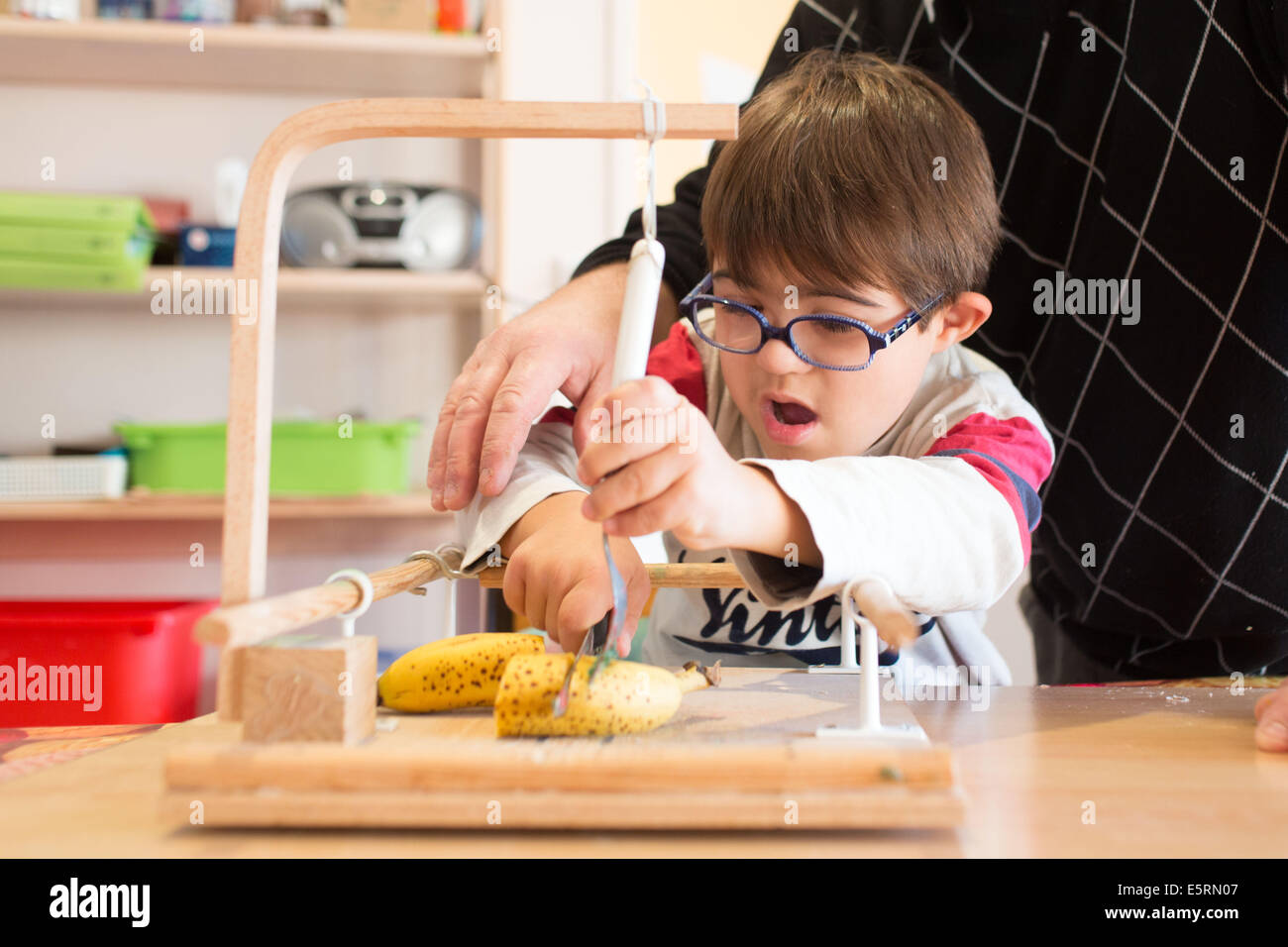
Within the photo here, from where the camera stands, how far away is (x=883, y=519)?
676mm

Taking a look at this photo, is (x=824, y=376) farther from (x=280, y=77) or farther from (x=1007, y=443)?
(x=280, y=77)

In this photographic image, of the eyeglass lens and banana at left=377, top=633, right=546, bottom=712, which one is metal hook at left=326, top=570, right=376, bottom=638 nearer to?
banana at left=377, top=633, right=546, bottom=712

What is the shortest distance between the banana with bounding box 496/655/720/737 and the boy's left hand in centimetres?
10

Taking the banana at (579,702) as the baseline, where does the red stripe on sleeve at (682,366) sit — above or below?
above

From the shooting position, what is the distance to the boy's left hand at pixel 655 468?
21.8 inches

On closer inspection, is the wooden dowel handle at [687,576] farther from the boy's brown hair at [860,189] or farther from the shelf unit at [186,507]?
the shelf unit at [186,507]

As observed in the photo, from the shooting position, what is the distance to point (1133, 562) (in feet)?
3.85

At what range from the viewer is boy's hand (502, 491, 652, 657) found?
0.74 meters

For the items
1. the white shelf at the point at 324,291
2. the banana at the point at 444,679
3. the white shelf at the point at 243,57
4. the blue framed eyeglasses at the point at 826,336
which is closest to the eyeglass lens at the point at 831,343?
the blue framed eyeglasses at the point at 826,336

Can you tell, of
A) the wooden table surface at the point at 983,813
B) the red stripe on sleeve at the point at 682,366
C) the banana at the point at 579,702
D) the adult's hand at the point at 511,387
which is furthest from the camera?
the red stripe on sleeve at the point at 682,366

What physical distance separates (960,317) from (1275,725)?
19.5 inches

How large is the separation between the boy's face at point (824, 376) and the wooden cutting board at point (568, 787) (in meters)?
0.46

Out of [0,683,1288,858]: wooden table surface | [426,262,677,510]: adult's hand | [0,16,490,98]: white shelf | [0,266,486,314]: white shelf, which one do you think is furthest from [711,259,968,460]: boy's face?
[0,16,490,98]: white shelf

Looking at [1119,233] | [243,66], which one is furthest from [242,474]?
[243,66]
